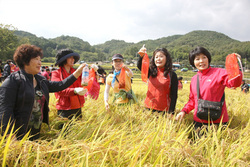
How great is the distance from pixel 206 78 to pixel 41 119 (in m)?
2.17

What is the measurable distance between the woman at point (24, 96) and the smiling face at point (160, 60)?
1643mm

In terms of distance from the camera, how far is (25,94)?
4.53ft

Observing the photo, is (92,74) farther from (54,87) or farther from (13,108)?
(13,108)

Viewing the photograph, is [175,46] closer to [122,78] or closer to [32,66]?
[122,78]

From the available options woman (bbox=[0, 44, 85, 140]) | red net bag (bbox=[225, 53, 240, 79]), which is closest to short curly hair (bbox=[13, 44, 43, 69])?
woman (bbox=[0, 44, 85, 140])

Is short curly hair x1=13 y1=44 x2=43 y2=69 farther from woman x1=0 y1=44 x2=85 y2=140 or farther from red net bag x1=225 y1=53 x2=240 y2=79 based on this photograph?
red net bag x1=225 y1=53 x2=240 y2=79

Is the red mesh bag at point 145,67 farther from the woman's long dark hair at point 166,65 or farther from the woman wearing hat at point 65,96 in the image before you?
the woman wearing hat at point 65,96

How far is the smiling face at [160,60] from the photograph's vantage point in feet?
7.40

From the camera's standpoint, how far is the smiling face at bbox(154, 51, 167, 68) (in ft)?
7.40

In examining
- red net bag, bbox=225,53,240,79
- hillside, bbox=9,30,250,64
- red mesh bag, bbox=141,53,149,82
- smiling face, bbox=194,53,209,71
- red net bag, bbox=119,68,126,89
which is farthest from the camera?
hillside, bbox=9,30,250,64

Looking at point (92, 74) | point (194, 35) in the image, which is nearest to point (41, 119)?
point (92, 74)

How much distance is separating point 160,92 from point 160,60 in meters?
0.52

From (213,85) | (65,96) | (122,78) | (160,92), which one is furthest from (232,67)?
(65,96)

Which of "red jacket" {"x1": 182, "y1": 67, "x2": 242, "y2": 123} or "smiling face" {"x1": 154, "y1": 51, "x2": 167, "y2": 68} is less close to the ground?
"smiling face" {"x1": 154, "y1": 51, "x2": 167, "y2": 68}
